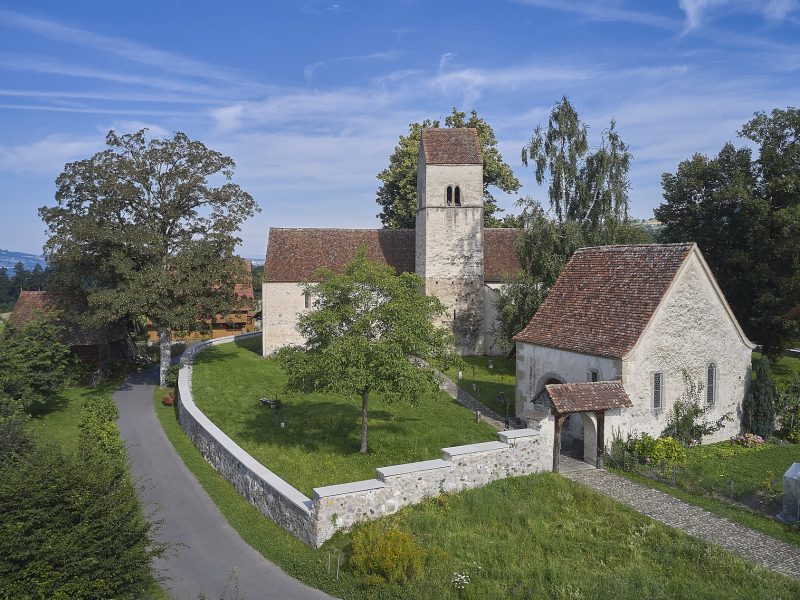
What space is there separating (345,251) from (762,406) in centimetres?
2653

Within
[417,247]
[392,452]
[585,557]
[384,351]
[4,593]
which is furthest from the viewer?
[417,247]

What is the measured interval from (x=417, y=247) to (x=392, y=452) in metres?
21.4

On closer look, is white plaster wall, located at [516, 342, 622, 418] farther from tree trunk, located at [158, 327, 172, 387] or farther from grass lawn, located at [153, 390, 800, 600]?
tree trunk, located at [158, 327, 172, 387]

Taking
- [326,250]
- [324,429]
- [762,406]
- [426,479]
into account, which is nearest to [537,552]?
[426,479]

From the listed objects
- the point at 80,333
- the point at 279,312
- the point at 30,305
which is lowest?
the point at 80,333

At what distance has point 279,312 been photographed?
39.1 m

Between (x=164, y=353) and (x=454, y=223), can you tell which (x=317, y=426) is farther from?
(x=454, y=223)

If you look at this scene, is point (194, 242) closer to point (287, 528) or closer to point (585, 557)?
point (287, 528)

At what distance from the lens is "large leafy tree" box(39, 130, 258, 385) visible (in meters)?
29.5

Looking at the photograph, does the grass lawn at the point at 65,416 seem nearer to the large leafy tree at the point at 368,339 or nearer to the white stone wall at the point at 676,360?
the large leafy tree at the point at 368,339

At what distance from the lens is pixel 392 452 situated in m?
20.1

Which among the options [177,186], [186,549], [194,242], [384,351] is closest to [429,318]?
[384,351]

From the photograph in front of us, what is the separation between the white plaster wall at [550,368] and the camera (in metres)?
20.3

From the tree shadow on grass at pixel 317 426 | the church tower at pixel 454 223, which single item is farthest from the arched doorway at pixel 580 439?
the church tower at pixel 454 223
